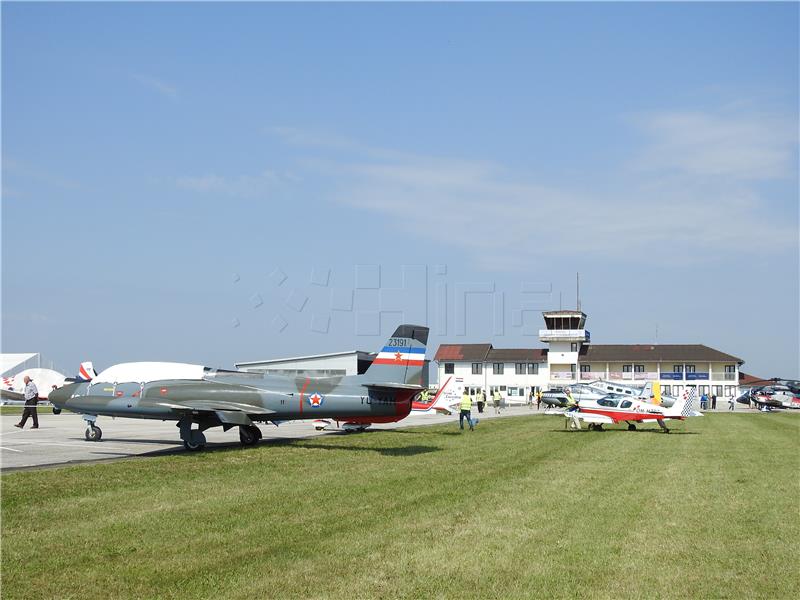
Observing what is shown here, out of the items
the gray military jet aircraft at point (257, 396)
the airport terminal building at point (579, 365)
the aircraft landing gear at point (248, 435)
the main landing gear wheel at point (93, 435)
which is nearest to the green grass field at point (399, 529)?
the gray military jet aircraft at point (257, 396)

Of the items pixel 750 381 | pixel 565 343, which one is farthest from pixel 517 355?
pixel 750 381

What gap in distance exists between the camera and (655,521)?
480 inches

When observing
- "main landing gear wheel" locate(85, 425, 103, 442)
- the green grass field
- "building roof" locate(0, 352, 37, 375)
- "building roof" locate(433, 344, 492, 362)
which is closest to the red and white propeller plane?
the green grass field

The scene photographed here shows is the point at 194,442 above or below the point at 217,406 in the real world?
below

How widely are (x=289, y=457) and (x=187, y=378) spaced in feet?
22.5

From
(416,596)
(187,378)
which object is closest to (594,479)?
(416,596)

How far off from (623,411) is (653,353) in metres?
73.9

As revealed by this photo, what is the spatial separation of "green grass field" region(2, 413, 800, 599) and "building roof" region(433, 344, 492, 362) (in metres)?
89.1

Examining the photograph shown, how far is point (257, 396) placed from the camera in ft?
82.8

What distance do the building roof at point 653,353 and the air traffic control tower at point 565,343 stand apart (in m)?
2.57

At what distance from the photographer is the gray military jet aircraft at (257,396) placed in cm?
2414

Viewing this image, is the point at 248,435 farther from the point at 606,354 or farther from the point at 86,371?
the point at 606,354

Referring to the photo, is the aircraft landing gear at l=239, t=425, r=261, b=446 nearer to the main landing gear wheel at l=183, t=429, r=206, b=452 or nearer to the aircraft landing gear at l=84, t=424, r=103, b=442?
the main landing gear wheel at l=183, t=429, r=206, b=452

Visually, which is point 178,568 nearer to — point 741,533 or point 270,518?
point 270,518
